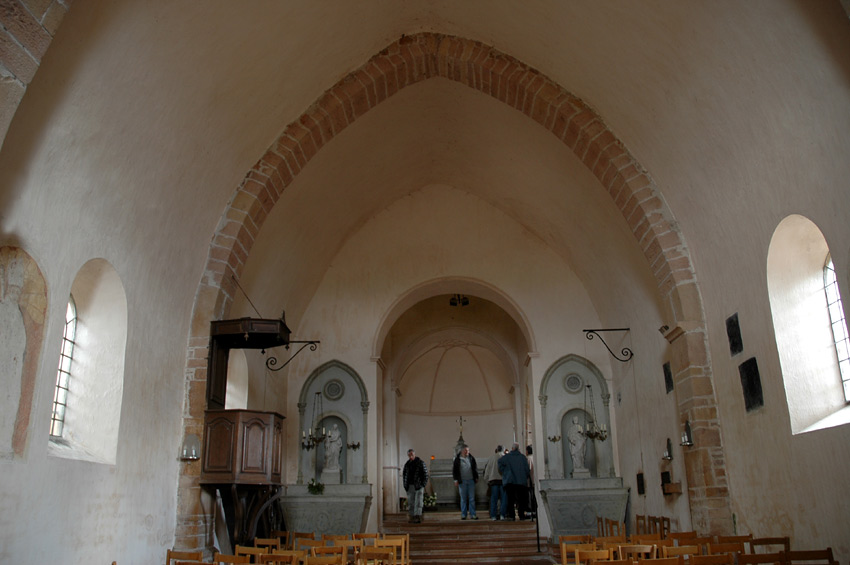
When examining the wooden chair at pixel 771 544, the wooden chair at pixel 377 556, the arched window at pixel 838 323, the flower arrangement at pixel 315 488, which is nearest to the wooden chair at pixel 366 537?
the wooden chair at pixel 377 556

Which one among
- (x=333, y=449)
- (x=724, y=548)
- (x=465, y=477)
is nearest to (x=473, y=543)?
(x=333, y=449)

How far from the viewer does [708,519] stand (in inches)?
303

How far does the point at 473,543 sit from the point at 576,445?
256 cm

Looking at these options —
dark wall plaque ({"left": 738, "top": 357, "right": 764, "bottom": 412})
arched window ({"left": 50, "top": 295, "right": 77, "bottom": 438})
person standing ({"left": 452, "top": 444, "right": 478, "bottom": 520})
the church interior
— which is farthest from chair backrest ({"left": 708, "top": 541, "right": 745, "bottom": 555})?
person standing ({"left": 452, "top": 444, "right": 478, "bottom": 520})

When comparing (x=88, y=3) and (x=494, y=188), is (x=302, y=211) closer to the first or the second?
(x=494, y=188)

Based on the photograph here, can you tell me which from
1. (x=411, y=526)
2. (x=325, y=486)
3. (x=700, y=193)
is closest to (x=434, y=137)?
(x=700, y=193)

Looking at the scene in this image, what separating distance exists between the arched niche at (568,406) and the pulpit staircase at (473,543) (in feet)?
3.95

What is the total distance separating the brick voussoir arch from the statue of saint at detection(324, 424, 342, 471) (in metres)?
4.31

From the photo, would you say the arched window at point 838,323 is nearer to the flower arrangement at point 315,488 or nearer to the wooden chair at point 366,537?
the wooden chair at point 366,537

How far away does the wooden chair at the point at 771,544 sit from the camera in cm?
564

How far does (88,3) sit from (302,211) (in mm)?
5782

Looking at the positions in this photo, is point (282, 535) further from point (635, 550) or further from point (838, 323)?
point (838, 323)

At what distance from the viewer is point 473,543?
1130 centimetres

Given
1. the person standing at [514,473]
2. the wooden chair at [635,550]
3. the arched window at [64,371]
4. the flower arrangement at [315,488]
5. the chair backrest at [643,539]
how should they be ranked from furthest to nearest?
the person standing at [514,473]
the flower arrangement at [315,488]
the arched window at [64,371]
the chair backrest at [643,539]
the wooden chair at [635,550]
